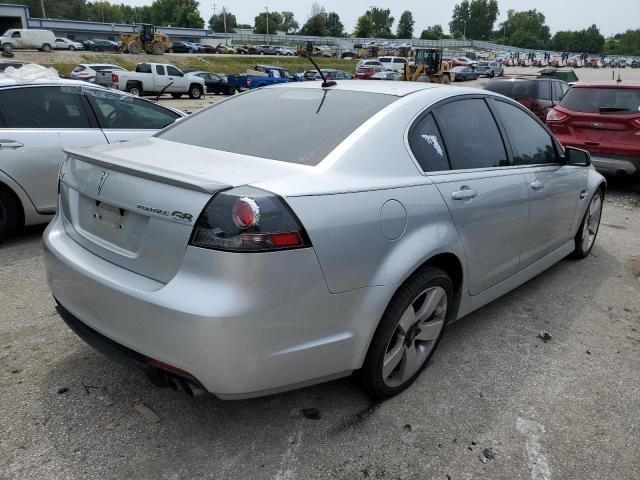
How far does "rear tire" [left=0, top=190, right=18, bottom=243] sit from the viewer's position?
4.73m

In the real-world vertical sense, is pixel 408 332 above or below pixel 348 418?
above

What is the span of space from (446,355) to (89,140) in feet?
12.6

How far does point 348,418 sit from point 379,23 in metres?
169

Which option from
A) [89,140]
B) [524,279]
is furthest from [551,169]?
[89,140]

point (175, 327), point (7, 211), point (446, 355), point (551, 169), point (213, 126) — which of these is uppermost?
point (213, 126)

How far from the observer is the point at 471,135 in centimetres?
327

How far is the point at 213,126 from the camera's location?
313cm

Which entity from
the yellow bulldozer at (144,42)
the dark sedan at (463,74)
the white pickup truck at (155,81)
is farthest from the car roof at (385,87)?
the yellow bulldozer at (144,42)

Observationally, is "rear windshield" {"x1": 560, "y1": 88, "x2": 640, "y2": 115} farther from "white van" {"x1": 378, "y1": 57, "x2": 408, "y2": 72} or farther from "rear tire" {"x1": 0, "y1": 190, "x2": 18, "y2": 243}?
"white van" {"x1": 378, "y1": 57, "x2": 408, "y2": 72}

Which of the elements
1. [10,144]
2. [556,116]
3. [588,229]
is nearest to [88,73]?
[556,116]

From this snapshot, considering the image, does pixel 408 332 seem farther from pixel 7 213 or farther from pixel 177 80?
pixel 177 80

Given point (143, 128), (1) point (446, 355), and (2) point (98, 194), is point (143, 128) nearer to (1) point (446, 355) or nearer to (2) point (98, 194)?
(2) point (98, 194)

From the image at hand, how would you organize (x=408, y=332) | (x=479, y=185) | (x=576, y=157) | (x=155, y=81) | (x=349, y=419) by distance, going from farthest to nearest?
1. (x=155, y=81)
2. (x=576, y=157)
3. (x=479, y=185)
4. (x=408, y=332)
5. (x=349, y=419)

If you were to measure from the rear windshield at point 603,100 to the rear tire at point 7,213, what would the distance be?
303 inches
